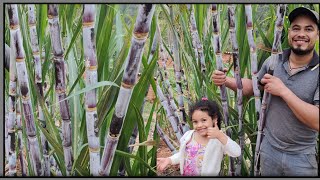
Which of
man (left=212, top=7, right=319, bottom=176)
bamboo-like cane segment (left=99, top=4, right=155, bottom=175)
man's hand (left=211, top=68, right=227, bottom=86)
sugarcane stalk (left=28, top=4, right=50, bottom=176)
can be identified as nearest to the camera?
bamboo-like cane segment (left=99, top=4, right=155, bottom=175)

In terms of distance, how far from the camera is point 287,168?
8.82ft

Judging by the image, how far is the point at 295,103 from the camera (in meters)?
2.54

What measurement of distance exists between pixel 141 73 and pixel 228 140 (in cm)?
53

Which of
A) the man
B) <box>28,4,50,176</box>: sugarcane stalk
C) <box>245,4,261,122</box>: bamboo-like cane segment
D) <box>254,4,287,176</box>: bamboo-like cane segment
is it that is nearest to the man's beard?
the man

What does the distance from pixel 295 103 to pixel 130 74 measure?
762mm

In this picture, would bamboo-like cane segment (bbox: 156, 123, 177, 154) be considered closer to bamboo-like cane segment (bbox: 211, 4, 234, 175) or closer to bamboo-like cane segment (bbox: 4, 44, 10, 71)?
bamboo-like cane segment (bbox: 211, 4, 234, 175)

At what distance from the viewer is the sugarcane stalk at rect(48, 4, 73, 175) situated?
266cm

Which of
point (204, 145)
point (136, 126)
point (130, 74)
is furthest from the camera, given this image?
point (136, 126)

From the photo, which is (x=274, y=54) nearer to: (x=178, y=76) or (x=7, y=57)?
(x=178, y=76)

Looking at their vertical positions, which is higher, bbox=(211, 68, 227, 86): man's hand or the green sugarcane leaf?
bbox=(211, 68, 227, 86): man's hand

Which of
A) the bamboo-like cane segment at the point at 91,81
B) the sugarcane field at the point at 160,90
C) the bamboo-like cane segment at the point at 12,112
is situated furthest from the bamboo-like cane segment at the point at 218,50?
the bamboo-like cane segment at the point at 12,112

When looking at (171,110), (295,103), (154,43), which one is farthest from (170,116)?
(295,103)

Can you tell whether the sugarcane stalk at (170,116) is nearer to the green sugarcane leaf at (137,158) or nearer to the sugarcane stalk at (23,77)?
the green sugarcane leaf at (137,158)

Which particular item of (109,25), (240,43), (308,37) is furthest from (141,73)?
(308,37)
